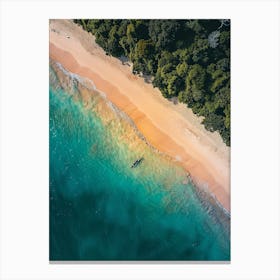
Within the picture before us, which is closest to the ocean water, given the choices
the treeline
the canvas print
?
the canvas print

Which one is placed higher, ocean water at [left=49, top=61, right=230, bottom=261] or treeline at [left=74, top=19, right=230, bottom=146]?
treeline at [left=74, top=19, right=230, bottom=146]

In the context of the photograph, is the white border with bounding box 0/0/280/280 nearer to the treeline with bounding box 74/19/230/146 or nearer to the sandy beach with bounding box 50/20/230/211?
the treeline with bounding box 74/19/230/146

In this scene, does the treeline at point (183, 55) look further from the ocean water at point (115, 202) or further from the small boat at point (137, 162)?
the small boat at point (137, 162)

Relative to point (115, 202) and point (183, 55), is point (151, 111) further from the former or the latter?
point (115, 202)
